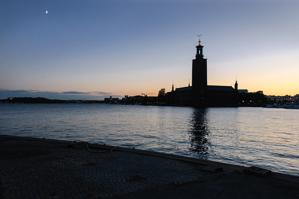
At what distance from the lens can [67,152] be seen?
1923 centimetres

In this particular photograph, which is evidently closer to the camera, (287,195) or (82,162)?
(287,195)

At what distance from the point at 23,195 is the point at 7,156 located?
8153 mm

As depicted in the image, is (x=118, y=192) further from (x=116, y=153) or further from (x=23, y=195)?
(x=116, y=153)

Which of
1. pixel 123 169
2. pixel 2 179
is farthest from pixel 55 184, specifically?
pixel 123 169

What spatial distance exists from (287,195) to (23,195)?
28.6ft

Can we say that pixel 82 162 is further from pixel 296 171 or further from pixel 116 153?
pixel 296 171

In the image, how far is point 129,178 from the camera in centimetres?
1272

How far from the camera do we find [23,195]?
1025 cm

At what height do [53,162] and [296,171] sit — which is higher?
[53,162]

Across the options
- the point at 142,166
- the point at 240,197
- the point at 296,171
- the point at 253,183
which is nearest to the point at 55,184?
the point at 142,166

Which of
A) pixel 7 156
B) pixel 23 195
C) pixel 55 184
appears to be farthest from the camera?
pixel 7 156

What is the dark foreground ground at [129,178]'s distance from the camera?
10.7 meters

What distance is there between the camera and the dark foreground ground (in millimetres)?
10711

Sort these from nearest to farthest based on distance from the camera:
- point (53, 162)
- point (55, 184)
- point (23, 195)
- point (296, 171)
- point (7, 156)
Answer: point (23, 195) → point (55, 184) → point (53, 162) → point (7, 156) → point (296, 171)
